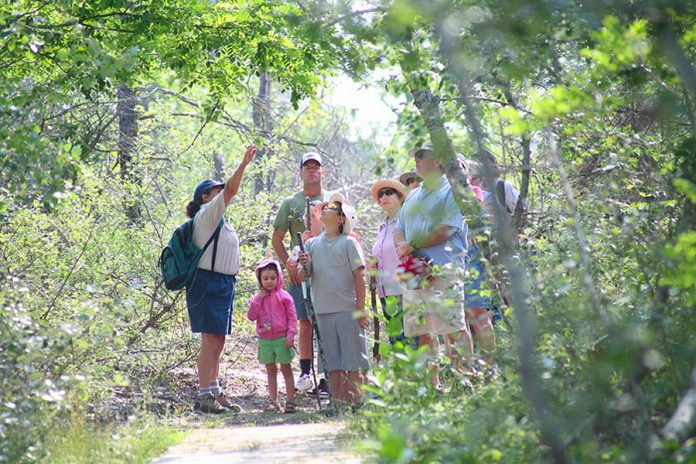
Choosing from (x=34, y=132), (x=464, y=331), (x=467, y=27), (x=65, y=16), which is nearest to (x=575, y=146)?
(x=464, y=331)

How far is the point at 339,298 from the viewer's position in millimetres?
9141

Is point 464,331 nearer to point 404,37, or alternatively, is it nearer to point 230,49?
point 404,37

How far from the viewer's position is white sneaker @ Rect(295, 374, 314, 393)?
10.4 metres

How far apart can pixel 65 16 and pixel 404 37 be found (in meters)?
4.47

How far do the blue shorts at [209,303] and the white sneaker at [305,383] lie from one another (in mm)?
1106

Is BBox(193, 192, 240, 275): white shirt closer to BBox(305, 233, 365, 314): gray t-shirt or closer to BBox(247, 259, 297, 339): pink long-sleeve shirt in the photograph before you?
BBox(247, 259, 297, 339): pink long-sleeve shirt

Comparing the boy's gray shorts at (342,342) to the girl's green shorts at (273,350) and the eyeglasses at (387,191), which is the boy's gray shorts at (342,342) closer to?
the girl's green shorts at (273,350)

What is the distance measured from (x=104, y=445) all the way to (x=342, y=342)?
3.35m

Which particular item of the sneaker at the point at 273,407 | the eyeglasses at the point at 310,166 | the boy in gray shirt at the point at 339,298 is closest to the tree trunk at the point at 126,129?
the eyeglasses at the point at 310,166

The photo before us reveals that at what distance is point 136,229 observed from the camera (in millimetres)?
11531

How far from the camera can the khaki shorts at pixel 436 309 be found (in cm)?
617

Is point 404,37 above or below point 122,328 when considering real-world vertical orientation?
above

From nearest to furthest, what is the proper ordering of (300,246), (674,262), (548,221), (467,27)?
1. (674,262)
2. (467,27)
3. (548,221)
4. (300,246)

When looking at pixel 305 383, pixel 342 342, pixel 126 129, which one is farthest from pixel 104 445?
pixel 126 129
